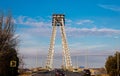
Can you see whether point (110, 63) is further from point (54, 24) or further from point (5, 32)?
point (54, 24)

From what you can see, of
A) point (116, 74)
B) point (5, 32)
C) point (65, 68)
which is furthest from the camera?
point (65, 68)

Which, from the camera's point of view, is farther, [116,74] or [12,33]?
[116,74]

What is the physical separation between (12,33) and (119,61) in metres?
25.8

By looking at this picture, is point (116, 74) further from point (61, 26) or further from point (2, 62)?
point (61, 26)

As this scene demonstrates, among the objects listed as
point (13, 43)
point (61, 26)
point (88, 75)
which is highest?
point (61, 26)

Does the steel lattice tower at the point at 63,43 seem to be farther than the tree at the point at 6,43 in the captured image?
Yes

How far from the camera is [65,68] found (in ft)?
456

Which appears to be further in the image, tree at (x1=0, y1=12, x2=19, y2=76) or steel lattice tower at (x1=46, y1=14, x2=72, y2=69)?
steel lattice tower at (x1=46, y1=14, x2=72, y2=69)

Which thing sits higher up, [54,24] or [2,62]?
[54,24]

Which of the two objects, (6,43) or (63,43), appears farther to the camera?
(63,43)

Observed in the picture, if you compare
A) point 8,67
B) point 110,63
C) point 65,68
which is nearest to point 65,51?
point 65,68

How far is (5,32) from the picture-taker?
156ft

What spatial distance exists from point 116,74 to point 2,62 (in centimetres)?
2343

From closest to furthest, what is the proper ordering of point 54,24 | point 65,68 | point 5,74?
point 5,74 < point 65,68 < point 54,24
